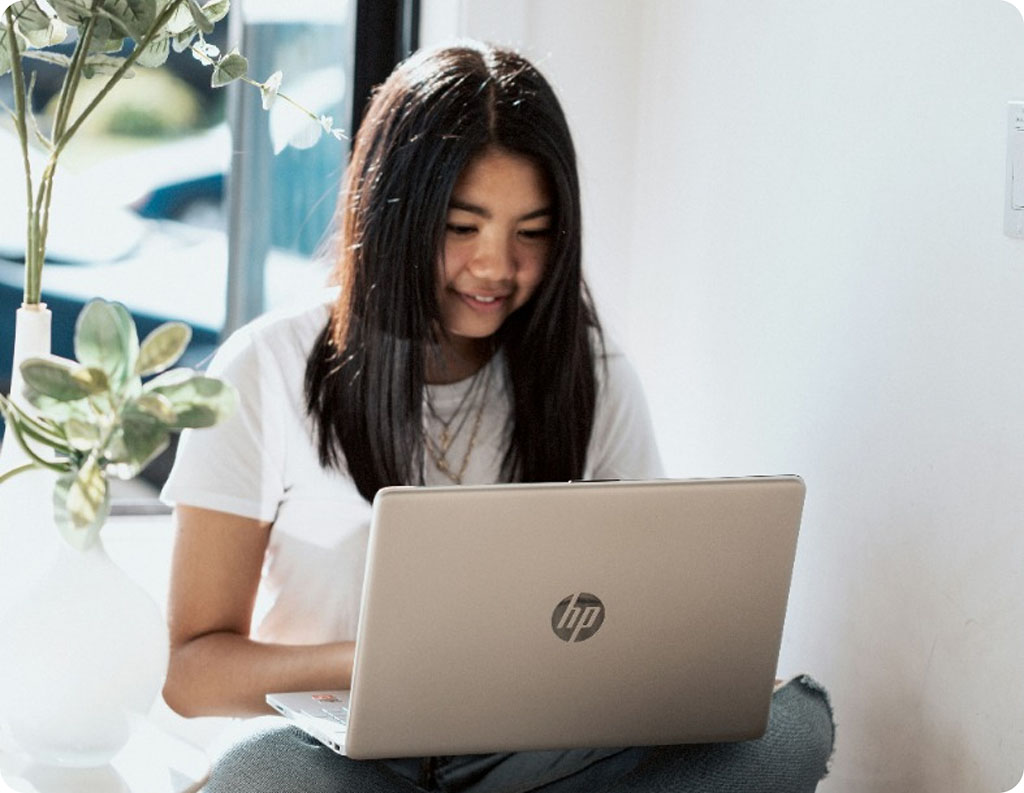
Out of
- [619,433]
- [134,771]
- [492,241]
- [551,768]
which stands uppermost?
[492,241]

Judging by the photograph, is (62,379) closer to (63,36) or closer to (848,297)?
(63,36)

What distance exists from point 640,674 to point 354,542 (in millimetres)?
450

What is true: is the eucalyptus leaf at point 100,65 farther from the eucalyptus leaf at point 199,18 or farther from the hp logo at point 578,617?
the hp logo at point 578,617

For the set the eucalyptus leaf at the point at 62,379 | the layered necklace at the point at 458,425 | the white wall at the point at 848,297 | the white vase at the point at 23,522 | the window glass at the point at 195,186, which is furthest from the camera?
the window glass at the point at 195,186

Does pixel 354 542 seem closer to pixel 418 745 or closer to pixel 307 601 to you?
pixel 307 601

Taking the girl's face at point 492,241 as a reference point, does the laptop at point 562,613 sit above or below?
below

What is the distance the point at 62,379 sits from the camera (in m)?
0.87

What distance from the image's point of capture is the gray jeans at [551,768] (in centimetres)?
126

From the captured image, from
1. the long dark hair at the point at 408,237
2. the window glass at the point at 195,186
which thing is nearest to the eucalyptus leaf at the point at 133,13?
the long dark hair at the point at 408,237

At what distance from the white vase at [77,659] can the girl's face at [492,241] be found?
657 mm

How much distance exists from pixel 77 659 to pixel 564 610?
0.37m

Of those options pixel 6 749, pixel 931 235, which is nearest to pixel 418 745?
pixel 6 749

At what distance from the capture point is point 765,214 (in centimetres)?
177

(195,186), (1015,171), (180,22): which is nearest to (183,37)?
(180,22)
